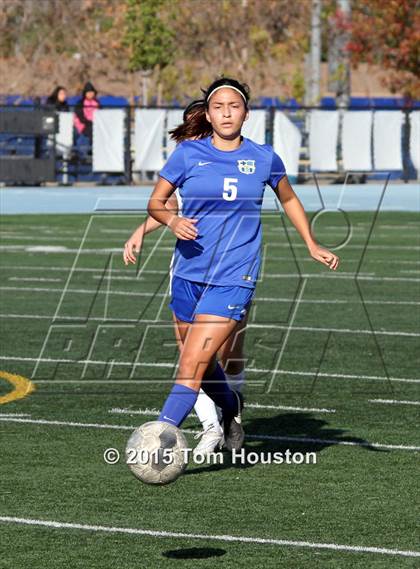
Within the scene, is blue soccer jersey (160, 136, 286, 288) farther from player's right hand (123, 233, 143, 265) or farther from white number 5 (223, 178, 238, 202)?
player's right hand (123, 233, 143, 265)

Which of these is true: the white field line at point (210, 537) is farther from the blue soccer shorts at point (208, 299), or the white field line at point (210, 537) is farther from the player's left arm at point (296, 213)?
the player's left arm at point (296, 213)

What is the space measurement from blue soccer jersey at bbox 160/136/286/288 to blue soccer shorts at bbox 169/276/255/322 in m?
0.04

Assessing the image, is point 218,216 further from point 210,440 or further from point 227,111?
point 210,440

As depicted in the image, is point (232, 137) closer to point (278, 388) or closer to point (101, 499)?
point (101, 499)

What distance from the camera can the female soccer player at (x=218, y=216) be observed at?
293 inches

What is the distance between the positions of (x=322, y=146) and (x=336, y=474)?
27.4m

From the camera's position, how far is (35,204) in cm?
3119

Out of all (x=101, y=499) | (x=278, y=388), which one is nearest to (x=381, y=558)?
(x=101, y=499)

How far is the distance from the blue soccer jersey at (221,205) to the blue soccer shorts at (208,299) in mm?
42

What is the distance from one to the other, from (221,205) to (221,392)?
121 centimetres

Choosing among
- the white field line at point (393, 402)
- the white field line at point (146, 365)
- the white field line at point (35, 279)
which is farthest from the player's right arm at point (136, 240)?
the white field line at point (35, 279)

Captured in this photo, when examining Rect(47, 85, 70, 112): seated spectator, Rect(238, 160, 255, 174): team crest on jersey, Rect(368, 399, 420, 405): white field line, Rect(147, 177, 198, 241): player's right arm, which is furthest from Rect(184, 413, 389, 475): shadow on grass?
Rect(47, 85, 70, 112): seated spectator

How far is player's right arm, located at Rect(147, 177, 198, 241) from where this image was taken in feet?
23.5

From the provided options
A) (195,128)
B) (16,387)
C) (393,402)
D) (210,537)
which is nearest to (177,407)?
(210,537)
